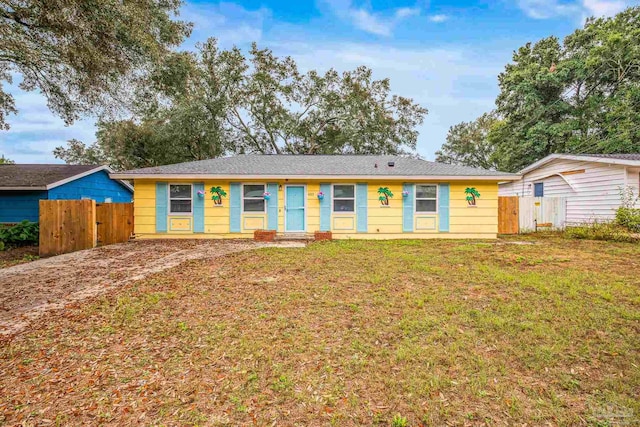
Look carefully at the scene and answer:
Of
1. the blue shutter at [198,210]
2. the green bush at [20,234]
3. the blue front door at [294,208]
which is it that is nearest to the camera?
the green bush at [20,234]

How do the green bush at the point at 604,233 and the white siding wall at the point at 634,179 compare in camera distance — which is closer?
the green bush at the point at 604,233

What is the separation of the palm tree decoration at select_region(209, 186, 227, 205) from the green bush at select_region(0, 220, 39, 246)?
608 cm

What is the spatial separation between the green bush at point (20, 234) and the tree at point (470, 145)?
3443cm

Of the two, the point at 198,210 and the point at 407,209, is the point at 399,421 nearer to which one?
the point at 407,209

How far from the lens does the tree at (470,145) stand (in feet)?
101

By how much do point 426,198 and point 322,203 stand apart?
3.84 metres

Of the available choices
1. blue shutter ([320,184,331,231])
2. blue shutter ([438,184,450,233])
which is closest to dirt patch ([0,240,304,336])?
blue shutter ([320,184,331,231])

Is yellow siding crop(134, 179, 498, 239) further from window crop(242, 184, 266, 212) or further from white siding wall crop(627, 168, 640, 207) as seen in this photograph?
white siding wall crop(627, 168, 640, 207)

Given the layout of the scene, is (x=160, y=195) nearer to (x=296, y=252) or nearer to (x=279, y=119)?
(x=296, y=252)

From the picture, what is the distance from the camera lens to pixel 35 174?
39.9 ft

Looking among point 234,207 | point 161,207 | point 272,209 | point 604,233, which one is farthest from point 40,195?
point 604,233

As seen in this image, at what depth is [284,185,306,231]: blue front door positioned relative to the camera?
1047cm

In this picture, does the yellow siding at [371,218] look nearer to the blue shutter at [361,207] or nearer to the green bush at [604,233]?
the blue shutter at [361,207]

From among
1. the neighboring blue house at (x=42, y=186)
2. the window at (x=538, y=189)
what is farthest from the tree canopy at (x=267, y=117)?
the window at (x=538, y=189)
